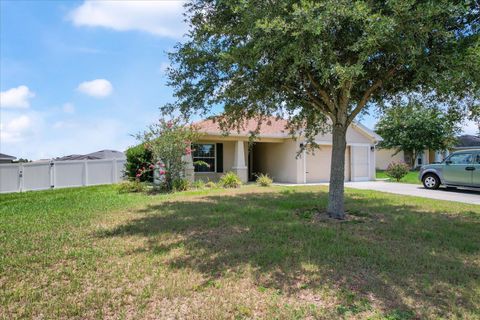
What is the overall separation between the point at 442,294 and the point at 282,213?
4.99 metres

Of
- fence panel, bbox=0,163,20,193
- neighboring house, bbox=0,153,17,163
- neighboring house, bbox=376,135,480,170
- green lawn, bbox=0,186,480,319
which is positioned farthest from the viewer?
neighboring house, bbox=376,135,480,170

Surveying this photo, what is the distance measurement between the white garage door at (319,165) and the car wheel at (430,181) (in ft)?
18.2

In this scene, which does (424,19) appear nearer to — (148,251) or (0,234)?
(148,251)

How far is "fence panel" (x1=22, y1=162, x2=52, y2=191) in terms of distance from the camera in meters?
17.6

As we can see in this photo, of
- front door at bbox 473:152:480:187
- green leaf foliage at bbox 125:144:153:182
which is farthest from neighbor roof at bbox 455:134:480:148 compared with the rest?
green leaf foliage at bbox 125:144:153:182

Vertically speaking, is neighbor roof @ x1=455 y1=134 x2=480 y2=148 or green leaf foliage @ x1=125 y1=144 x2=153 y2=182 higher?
neighbor roof @ x1=455 y1=134 x2=480 y2=148

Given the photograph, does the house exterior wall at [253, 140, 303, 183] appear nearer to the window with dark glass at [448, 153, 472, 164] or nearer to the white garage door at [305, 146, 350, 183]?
the white garage door at [305, 146, 350, 183]

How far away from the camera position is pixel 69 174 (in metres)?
18.5

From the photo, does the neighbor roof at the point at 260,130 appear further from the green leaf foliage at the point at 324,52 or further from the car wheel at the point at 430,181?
the green leaf foliage at the point at 324,52

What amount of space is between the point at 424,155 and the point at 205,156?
24.9 metres

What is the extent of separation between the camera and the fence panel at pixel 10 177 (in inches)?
672

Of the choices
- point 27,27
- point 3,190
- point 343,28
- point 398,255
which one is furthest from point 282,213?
point 3,190

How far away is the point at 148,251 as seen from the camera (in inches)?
227

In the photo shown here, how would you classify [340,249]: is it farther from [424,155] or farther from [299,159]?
[424,155]
